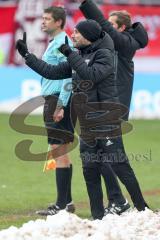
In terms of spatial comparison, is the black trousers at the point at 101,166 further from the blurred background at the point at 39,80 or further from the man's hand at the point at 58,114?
the blurred background at the point at 39,80

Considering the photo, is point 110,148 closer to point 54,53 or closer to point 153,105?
point 54,53

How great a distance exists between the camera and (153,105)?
71.7 ft

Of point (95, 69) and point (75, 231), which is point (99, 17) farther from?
point (75, 231)

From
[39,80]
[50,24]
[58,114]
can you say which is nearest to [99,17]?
[50,24]

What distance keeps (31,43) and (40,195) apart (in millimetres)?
11247

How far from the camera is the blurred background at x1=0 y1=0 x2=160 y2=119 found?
71.6 ft

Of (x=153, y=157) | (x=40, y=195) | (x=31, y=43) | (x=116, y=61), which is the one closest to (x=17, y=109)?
(x=31, y=43)

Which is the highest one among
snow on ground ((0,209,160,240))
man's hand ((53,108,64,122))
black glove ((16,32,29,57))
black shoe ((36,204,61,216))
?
black glove ((16,32,29,57))

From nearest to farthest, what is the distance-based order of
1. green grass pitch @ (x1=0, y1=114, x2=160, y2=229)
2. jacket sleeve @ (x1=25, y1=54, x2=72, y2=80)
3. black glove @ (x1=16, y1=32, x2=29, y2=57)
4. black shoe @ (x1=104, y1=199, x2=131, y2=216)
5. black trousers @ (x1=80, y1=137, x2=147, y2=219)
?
black trousers @ (x1=80, y1=137, x2=147, y2=219), black glove @ (x1=16, y1=32, x2=29, y2=57), jacket sleeve @ (x1=25, y1=54, x2=72, y2=80), black shoe @ (x1=104, y1=199, x2=131, y2=216), green grass pitch @ (x1=0, y1=114, x2=160, y2=229)

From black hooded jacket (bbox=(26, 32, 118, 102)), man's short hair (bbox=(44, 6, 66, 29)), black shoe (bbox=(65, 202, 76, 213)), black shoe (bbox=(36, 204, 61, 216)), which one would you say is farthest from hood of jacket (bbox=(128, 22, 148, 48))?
black shoe (bbox=(36, 204, 61, 216))

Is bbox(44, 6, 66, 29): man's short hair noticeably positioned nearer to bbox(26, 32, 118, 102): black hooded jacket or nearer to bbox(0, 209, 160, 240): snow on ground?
bbox(26, 32, 118, 102): black hooded jacket

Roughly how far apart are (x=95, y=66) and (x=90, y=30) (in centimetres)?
44

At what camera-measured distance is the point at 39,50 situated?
75.4 ft

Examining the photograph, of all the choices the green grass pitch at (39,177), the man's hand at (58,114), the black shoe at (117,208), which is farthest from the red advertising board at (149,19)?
the black shoe at (117,208)
